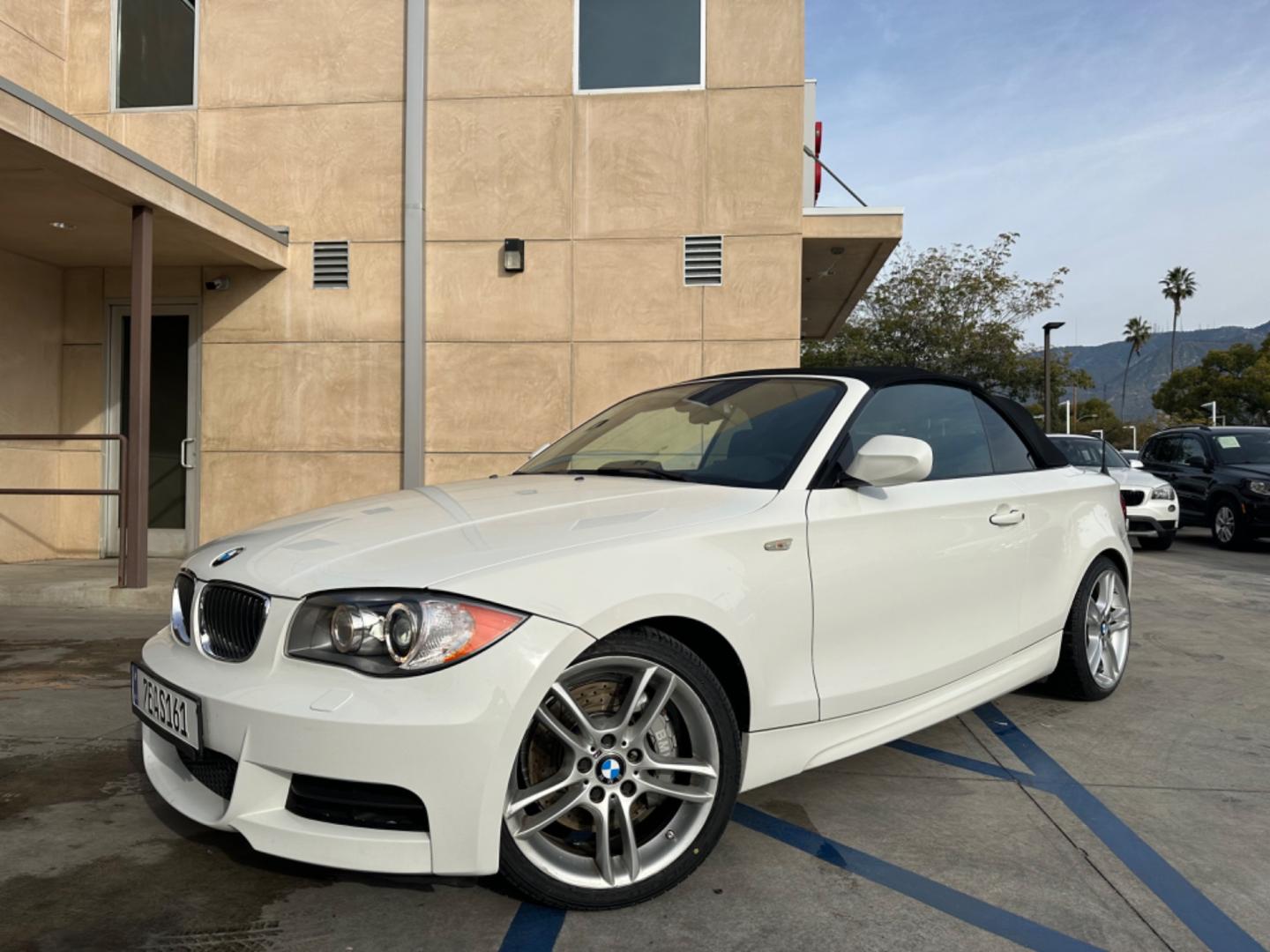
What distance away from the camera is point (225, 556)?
2672 millimetres

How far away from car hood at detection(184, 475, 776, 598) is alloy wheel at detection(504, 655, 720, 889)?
1.25 ft

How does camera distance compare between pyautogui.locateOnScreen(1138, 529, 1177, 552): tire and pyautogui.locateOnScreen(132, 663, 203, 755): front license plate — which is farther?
pyautogui.locateOnScreen(1138, 529, 1177, 552): tire

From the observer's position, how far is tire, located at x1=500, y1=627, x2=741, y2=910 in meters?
2.30

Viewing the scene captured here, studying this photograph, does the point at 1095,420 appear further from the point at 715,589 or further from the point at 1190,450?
the point at 715,589

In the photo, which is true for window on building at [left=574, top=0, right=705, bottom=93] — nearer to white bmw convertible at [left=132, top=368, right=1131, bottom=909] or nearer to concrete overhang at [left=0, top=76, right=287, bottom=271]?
concrete overhang at [left=0, top=76, right=287, bottom=271]

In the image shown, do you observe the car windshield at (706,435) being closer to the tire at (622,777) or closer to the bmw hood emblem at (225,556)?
the tire at (622,777)

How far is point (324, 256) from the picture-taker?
9.30 metres

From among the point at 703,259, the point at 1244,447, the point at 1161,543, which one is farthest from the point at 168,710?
the point at 1244,447

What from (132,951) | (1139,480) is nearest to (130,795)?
(132,951)

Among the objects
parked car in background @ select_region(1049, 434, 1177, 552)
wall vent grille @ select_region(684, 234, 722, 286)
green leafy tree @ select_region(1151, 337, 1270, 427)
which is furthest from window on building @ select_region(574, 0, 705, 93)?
green leafy tree @ select_region(1151, 337, 1270, 427)

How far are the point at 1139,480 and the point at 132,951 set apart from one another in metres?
12.3

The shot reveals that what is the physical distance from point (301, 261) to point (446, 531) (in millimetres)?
7720

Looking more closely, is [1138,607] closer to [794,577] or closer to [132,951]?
[794,577]

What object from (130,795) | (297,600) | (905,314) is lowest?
(130,795)
